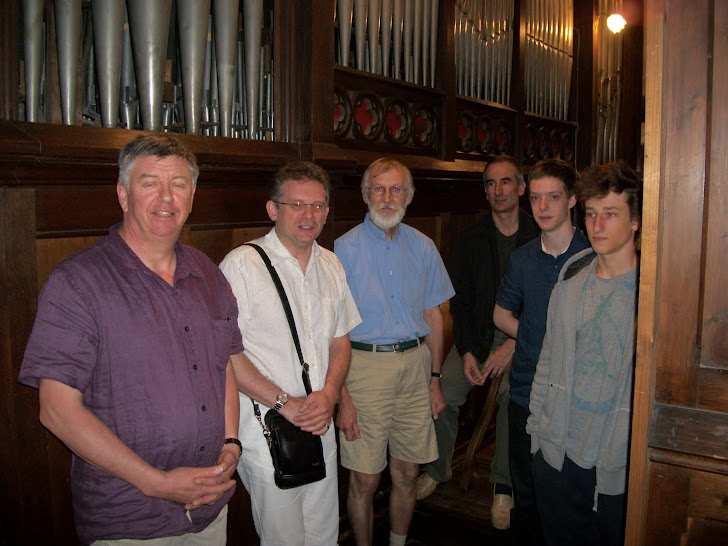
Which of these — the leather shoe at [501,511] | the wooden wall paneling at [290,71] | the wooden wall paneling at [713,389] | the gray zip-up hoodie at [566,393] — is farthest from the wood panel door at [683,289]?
Result: the leather shoe at [501,511]

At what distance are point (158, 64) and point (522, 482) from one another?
228 centimetres

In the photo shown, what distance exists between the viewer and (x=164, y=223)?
169cm

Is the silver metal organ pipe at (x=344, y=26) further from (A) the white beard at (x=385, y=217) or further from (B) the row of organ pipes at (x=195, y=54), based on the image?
(A) the white beard at (x=385, y=217)

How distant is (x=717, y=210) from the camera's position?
1.33 meters

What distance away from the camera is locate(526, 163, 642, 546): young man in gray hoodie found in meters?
2.05

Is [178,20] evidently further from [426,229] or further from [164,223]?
[426,229]

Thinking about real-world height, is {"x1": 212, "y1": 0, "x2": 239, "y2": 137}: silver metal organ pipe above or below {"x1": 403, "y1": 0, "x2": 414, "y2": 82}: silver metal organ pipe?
below

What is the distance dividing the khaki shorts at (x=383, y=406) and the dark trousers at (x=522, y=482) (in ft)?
1.32

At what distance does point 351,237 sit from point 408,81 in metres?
1.14

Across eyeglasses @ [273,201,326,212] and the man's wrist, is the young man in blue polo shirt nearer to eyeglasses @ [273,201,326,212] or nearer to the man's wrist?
eyeglasses @ [273,201,326,212]

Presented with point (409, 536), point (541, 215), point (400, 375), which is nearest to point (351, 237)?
point (400, 375)

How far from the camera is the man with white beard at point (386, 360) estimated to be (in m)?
2.77

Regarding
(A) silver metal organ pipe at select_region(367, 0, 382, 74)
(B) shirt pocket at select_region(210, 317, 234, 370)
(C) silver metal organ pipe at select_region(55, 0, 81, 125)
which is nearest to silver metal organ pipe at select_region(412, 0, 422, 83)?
(A) silver metal organ pipe at select_region(367, 0, 382, 74)

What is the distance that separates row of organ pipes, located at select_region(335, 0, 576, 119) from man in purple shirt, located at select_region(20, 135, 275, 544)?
1.65 meters
